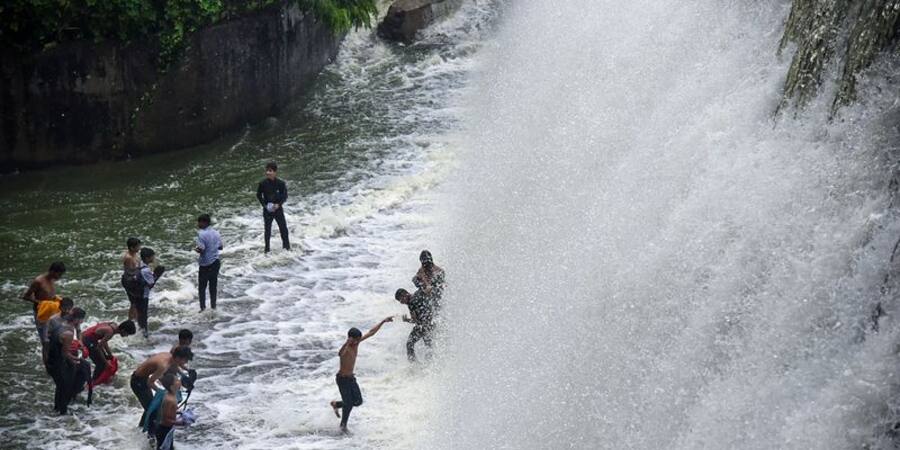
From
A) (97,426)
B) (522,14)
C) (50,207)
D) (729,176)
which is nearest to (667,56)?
(729,176)

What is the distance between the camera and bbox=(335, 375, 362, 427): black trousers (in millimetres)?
13102

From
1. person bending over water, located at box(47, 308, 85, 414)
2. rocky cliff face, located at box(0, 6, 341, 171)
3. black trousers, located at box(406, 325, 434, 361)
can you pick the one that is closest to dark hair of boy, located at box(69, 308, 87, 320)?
person bending over water, located at box(47, 308, 85, 414)

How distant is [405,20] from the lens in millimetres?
28688

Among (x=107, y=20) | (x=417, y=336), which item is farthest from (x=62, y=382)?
(x=107, y=20)

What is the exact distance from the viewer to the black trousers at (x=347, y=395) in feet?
43.0

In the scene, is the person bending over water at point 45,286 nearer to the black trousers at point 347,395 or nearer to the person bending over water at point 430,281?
the black trousers at point 347,395

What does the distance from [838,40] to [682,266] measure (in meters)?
2.45

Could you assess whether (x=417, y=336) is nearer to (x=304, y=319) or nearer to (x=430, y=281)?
(x=430, y=281)

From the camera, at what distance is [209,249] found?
15727mm

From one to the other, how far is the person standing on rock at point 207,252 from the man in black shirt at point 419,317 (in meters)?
2.74

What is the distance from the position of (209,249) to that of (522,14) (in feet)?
47.3

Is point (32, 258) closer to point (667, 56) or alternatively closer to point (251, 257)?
point (251, 257)

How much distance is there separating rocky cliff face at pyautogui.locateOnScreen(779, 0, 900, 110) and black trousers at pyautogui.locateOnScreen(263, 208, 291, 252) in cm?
783

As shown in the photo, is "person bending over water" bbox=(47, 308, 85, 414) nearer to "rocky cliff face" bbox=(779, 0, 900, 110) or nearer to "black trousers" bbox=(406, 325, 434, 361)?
"black trousers" bbox=(406, 325, 434, 361)
